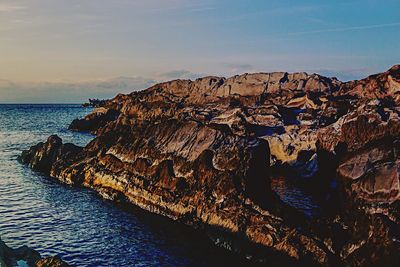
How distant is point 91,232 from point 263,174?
14.5m

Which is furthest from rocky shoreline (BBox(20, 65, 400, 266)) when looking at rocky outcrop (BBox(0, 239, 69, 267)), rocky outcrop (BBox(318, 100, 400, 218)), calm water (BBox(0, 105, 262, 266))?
rocky outcrop (BBox(0, 239, 69, 267))

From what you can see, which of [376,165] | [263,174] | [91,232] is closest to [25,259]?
[91,232]

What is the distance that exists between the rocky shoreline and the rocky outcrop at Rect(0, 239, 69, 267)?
40.0ft

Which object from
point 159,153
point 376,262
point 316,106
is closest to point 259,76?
point 316,106

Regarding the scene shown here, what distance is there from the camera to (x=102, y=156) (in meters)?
50.7

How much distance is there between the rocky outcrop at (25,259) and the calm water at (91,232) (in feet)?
7.37

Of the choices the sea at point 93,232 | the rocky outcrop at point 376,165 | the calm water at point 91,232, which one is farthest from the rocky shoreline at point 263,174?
the calm water at point 91,232

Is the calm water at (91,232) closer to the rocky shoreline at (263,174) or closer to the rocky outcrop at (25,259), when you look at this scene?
the rocky shoreline at (263,174)

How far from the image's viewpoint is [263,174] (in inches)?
1463

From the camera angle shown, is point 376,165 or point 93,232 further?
point 93,232

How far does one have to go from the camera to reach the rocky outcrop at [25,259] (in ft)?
80.7

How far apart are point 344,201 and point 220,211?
919cm

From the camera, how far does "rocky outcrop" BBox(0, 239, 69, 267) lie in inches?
968

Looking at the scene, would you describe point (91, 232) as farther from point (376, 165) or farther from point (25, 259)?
point (376, 165)
